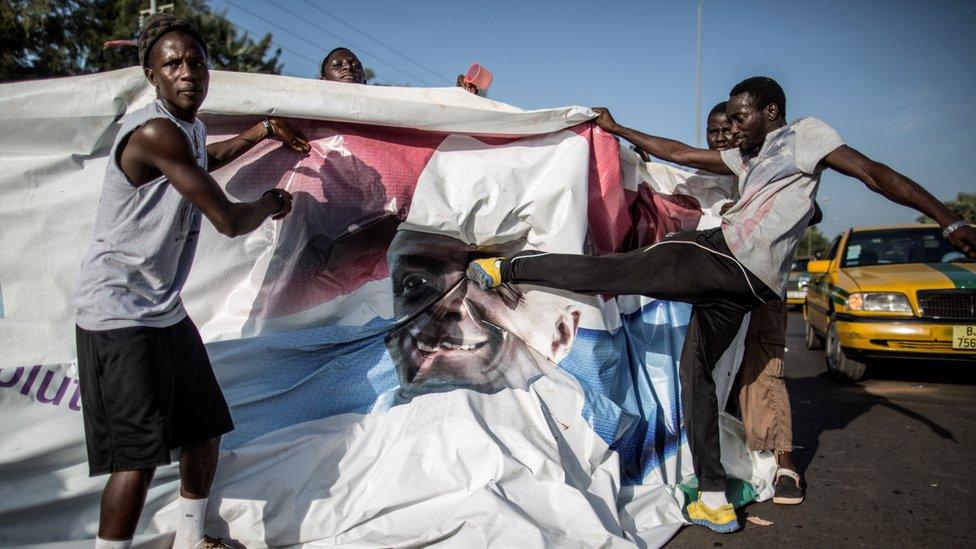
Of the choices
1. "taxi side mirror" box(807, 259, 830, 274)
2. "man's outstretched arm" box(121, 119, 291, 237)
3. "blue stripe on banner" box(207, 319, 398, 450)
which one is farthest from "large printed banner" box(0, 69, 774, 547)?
"taxi side mirror" box(807, 259, 830, 274)

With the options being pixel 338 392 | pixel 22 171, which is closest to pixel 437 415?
pixel 338 392

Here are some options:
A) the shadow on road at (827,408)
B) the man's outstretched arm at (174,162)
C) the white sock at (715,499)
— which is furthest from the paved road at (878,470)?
the man's outstretched arm at (174,162)

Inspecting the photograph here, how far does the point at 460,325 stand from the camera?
318cm

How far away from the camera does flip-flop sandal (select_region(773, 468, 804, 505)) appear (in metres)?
3.06

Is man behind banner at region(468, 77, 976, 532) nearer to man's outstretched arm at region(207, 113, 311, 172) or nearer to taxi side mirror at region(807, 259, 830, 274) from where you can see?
man's outstretched arm at region(207, 113, 311, 172)

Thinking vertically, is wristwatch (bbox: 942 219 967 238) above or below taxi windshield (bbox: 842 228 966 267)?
above

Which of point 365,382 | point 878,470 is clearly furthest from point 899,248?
point 365,382

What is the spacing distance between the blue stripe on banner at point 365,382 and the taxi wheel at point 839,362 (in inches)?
148

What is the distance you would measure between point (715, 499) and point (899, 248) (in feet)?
17.7

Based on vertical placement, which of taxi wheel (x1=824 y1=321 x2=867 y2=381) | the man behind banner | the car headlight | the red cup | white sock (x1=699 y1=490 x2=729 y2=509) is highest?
the red cup

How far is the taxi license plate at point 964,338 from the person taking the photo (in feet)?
17.7

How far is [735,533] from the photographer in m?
2.78

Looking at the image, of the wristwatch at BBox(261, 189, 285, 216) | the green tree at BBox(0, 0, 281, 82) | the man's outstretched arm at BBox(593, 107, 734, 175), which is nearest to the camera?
the wristwatch at BBox(261, 189, 285, 216)

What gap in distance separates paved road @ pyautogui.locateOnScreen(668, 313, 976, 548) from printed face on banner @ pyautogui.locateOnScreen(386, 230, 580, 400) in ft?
3.40
